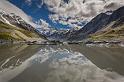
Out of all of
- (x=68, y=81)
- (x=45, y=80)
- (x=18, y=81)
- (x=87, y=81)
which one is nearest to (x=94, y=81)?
(x=87, y=81)

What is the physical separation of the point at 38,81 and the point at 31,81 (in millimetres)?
658

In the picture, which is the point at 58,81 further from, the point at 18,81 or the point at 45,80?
the point at 18,81

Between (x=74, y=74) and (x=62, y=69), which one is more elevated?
(x=62, y=69)

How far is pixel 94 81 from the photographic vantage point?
78.1 ft

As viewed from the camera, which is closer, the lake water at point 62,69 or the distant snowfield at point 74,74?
the distant snowfield at point 74,74

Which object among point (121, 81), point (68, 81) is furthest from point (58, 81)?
point (121, 81)

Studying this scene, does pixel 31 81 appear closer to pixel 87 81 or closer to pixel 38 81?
pixel 38 81

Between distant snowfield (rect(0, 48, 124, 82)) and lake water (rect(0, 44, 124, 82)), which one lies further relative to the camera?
lake water (rect(0, 44, 124, 82))

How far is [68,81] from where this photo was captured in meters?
24.0

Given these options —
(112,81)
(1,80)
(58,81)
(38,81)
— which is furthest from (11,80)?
(112,81)

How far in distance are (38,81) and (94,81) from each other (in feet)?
17.2

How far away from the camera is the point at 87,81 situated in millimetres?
23953

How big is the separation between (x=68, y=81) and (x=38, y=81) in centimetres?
282

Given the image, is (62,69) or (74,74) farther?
(62,69)
